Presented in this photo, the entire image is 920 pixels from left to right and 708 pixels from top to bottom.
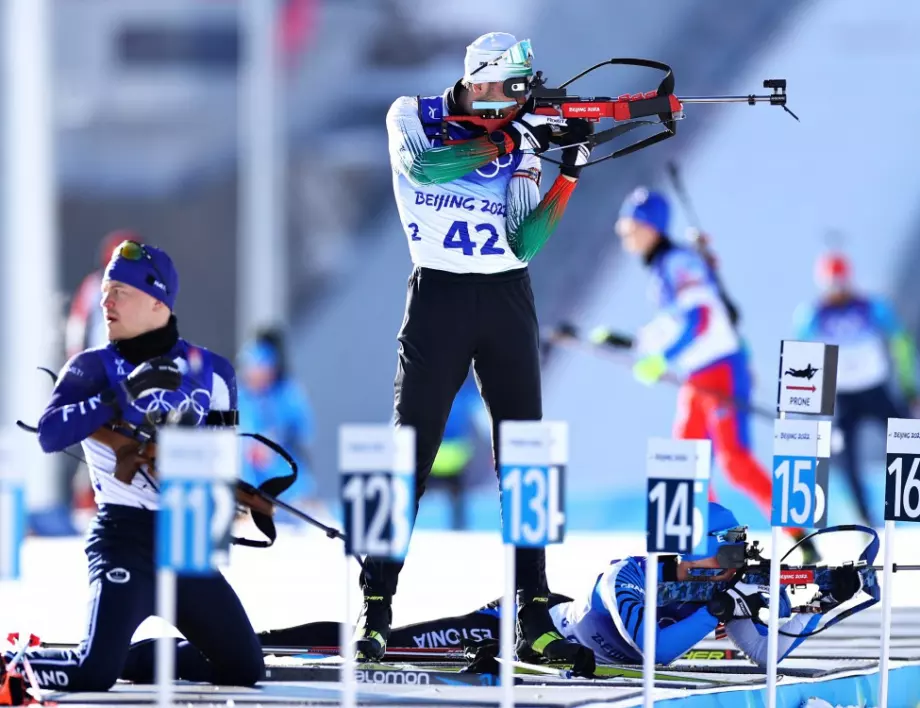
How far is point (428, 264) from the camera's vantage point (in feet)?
14.8

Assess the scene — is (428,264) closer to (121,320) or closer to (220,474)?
(121,320)

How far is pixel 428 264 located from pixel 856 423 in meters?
5.38

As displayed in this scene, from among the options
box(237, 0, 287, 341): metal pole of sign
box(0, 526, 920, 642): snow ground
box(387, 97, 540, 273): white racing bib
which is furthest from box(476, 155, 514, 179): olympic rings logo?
box(237, 0, 287, 341): metal pole of sign

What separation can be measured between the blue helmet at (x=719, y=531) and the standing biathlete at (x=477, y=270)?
1.39 ft

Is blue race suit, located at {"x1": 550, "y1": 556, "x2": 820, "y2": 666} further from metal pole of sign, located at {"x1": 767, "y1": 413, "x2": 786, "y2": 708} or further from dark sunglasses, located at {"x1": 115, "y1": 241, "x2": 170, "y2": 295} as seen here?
dark sunglasses, located at {"x1": 115, "y1": 241, "x2": 170, "y2": 295}

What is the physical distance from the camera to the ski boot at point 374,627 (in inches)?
174

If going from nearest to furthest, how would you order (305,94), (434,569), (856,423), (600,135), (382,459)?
(382,459), (600,135), (434,569), (856,423), (305,94)

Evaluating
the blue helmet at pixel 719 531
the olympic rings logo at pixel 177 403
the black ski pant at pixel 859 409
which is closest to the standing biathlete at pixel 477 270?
the blue helmet at pixel 719 531

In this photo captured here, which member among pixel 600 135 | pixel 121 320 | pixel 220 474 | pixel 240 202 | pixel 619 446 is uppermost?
pixel 240 202

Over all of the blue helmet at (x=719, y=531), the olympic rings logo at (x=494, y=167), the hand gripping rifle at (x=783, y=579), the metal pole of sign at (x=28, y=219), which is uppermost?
the metal pole of sign at (x=28, y=219)

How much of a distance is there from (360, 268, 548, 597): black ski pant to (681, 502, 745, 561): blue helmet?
42 centimetres

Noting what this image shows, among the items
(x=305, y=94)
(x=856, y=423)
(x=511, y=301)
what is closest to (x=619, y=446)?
(x=305, y=94)

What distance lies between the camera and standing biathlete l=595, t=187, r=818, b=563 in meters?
7.06

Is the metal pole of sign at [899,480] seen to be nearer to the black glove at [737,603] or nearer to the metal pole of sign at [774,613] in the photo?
the metal pole of sign at [774,613]
